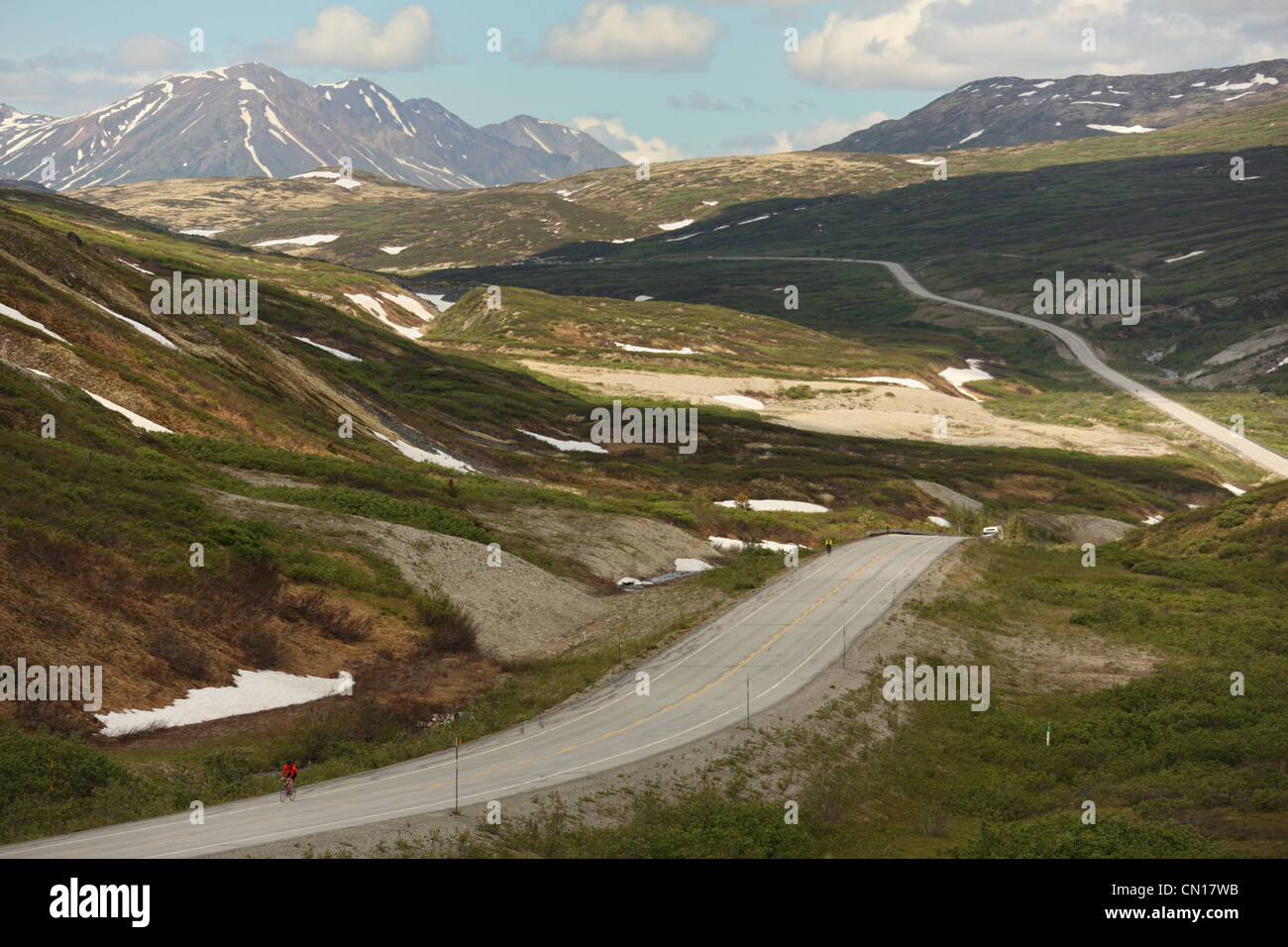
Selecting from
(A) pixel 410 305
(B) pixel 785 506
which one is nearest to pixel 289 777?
(B) pixel 785 506

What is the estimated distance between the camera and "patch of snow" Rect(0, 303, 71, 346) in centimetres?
5584

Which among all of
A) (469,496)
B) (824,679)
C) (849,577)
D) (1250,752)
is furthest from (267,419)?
(1250,752)

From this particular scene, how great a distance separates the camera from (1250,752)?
99.3ft

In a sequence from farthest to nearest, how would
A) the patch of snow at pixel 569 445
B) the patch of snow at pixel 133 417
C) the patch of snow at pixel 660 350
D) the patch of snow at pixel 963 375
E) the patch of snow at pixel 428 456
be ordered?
the patch of snow at pixel 660 350
the patch of snow at pixel 963 375
the patch of snow at pixel 569 445
the patch of snow at pixel 428 456
the patch of snow at pixel 133 417

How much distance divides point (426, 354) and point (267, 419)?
62503 millimetres

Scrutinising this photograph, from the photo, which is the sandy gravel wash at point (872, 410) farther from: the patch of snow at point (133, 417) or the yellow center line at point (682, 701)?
the patch of snow at point (133, 417)

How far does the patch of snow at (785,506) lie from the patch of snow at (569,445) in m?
18.7

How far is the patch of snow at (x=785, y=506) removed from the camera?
266ft

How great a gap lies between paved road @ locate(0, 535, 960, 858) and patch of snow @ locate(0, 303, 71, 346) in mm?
37184

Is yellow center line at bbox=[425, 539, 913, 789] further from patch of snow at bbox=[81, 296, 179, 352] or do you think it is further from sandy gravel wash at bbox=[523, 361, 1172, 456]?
sandy gravel wash at bbox=[523, 361, 1172, 456]

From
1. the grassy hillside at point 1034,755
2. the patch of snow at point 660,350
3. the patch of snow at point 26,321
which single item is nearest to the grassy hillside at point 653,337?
the patch of snow at point 660,350

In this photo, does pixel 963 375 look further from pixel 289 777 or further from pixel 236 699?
pixel 289 777
